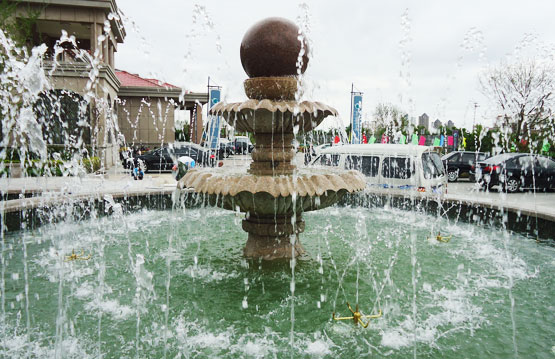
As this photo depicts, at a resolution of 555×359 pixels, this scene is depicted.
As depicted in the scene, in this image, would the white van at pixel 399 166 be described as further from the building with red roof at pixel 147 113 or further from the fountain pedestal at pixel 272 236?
the building with red roof at pixel 147 113

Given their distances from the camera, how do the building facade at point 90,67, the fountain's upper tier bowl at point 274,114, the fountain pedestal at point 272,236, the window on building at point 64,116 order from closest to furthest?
the fountain's upper tier bowl at point 274,114, the fountain pedestal at point 272,236, the building facade at point 90,67, the window on building at point 64,116

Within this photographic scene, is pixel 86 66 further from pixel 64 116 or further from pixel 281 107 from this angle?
pixel 281 107

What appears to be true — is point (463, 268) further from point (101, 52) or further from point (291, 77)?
point (101, 52)

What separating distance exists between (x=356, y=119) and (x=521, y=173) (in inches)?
325

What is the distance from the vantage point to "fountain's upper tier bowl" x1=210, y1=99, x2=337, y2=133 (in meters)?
5.38

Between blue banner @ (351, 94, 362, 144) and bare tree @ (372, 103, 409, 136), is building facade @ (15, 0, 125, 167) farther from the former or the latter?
bare tree @ (372, 103, 409, 136)

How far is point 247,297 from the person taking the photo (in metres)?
5.02

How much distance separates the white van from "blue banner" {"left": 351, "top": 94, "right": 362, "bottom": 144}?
821cm

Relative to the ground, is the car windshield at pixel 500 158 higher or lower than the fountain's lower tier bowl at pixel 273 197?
higher

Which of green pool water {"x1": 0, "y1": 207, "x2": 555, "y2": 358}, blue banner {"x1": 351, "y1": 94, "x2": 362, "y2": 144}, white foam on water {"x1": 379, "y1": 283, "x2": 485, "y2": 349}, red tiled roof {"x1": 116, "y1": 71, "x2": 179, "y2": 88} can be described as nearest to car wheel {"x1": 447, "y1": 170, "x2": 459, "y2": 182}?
blue banner {"x1": 351, "y1": 94, "x2": 362, "y2": 144}

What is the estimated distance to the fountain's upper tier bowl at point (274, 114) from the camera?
538 cm

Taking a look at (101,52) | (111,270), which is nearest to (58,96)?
(101,52)

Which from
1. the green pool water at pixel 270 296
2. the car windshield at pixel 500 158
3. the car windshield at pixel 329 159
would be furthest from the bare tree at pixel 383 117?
the green pool water at pixel 270 296

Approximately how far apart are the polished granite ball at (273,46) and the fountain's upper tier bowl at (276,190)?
68.2 inches
